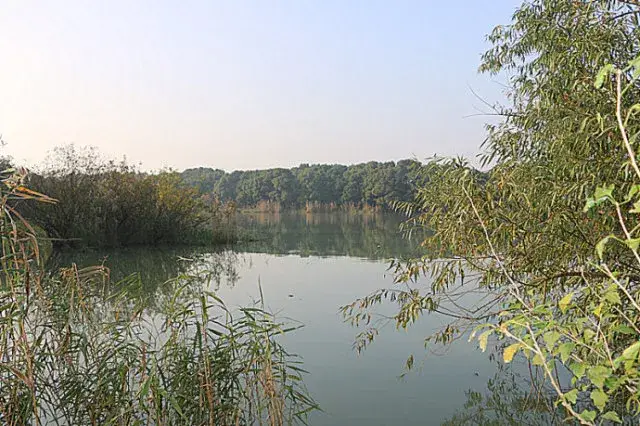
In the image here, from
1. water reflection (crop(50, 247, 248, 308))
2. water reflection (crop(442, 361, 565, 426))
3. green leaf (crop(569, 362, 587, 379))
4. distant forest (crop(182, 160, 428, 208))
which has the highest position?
distant forest (crop(182, 160, 428, 208))

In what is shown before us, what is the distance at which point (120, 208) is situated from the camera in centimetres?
1277

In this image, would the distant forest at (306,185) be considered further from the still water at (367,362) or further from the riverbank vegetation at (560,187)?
the riverbank vegetation at (560,187)

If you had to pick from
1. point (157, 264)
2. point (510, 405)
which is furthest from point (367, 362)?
point (157, 264)

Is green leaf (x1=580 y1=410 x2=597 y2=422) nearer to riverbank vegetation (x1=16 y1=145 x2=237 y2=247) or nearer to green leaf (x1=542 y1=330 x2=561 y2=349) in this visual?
green leaf (x1=542 y1=330 x2=561 y2=349)

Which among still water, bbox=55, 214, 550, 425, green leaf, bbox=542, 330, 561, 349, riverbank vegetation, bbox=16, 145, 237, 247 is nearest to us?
green leaf, bbox=542, 330, 561, 349

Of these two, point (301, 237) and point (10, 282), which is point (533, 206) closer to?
point (10, 282)

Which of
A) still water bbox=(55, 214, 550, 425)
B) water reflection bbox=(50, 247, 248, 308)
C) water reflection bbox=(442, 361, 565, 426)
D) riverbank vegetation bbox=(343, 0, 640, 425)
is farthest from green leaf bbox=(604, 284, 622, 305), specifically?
water reflection bbox=(50, 247, 248, 308)

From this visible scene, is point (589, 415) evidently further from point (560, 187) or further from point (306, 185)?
point (306, 185)

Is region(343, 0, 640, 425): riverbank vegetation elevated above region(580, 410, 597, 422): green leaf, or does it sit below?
above

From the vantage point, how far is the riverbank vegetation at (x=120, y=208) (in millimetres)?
11867

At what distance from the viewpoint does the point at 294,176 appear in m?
44.5

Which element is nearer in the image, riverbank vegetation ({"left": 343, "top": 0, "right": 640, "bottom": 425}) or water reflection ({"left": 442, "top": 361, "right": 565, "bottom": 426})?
riverbank vegetation ({"left": 343, "top": 0, "right": 640, "bottom": 425})

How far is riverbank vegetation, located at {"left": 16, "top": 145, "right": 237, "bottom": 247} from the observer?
38.9ft

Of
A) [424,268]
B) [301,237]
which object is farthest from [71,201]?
[424,268]
